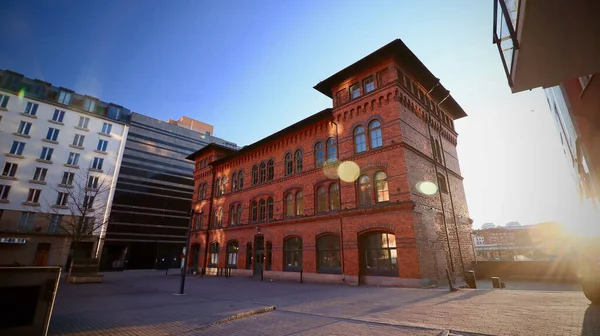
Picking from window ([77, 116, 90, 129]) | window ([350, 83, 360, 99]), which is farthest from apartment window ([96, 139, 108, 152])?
window ([350, 83, 360, 99])

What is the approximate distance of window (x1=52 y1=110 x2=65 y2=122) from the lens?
34906mm

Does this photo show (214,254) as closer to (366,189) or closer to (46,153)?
(366,189)

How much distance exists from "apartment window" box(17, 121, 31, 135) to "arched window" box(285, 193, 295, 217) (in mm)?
34919

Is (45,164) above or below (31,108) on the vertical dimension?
below

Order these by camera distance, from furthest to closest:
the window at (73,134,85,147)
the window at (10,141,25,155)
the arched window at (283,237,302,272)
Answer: the window at (73,134,85,147)
the window at (10,141,25,155)
the arched window at (283,237,302,272)

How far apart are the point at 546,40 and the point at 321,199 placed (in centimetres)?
1623

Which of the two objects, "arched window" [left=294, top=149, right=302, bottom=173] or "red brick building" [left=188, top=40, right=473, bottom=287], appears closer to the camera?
"red brick building" [left=188, top=40, right=473, bottom=287]

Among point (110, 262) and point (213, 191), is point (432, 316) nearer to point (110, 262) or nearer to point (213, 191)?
point (213, 191)

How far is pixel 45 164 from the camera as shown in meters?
32.8

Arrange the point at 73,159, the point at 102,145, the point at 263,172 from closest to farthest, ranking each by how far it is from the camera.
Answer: the point at 263,172 → the point at 73,159 → the point at 102,145

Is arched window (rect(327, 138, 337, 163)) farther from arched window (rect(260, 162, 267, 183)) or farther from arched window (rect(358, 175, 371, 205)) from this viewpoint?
arched window (rect(260, 162, 267, 183))

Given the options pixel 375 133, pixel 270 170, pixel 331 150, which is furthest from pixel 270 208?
pixel 375 133

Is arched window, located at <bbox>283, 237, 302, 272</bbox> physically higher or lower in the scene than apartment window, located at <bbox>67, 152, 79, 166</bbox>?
lower

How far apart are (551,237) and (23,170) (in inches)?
4544
